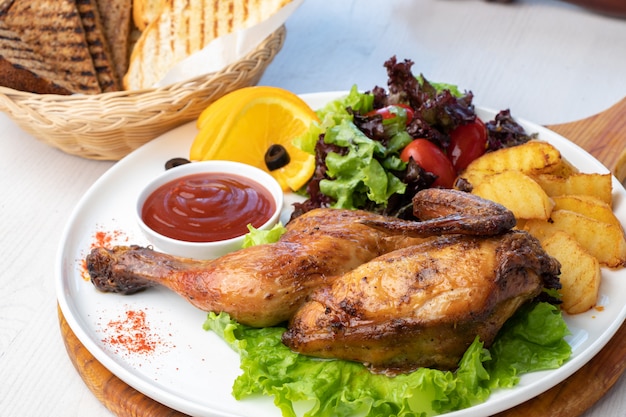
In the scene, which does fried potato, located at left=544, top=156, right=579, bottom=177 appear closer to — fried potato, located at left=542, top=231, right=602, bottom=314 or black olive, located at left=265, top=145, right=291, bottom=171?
fried potato, located at left=542, top=231, right=602, bottom=314

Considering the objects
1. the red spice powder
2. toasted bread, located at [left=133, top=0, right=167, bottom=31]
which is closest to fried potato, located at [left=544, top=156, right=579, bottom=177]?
the red spice powder

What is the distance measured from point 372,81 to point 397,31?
43.0 inches

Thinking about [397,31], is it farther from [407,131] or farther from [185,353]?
[185,353]

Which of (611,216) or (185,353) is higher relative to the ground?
(611,216)

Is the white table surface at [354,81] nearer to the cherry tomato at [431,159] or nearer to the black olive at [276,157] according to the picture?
the black olive at [276,157]

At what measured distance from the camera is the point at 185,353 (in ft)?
11.2

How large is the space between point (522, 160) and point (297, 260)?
1564 mm

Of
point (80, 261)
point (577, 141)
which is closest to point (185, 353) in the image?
point (80, 261)

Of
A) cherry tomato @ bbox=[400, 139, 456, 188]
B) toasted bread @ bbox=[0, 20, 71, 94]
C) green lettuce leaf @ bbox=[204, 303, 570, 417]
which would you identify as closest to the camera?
green lettuce leaf @ bbox=[204, 303, 570, 417]

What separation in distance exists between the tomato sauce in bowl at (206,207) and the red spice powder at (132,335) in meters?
0.44

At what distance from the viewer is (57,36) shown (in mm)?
5355

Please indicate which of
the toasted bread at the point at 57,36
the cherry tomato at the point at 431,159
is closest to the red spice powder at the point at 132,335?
the cherry tomato at the point at 431,159

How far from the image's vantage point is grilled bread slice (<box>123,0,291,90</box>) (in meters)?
5.41

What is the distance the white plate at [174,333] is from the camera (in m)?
3.09
